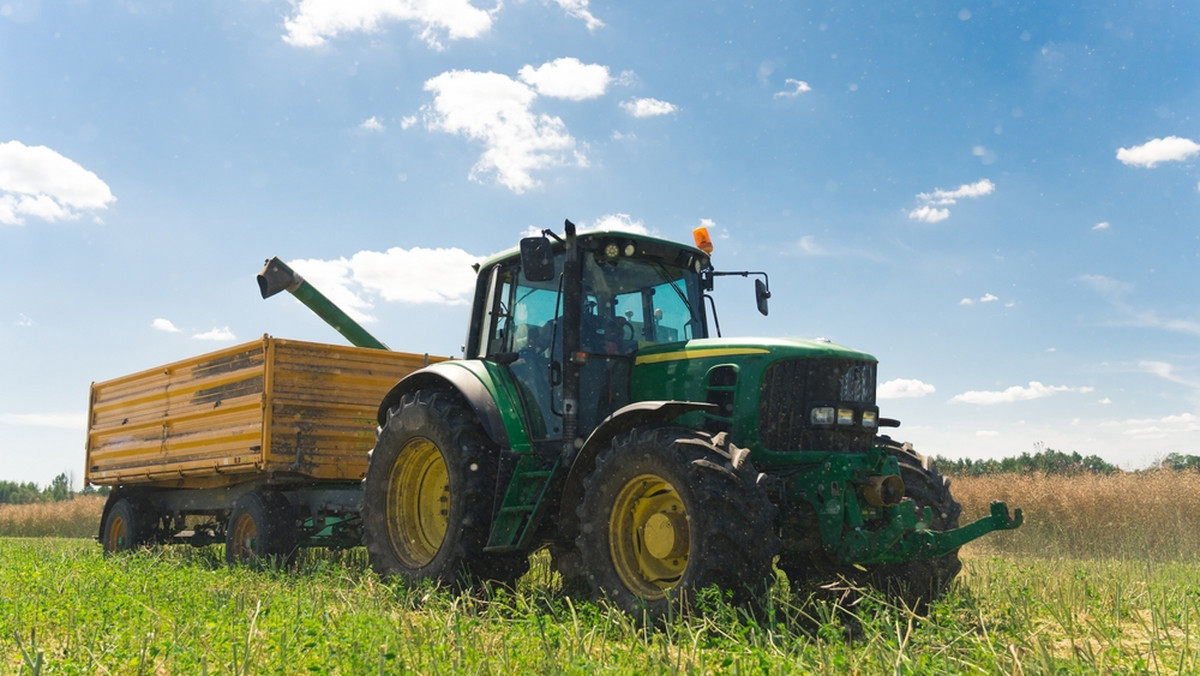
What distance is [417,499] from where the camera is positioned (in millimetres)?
7266

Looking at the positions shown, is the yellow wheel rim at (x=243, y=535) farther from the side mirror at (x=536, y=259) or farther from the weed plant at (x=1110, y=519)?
the weed plant at (x=1110, y=519)

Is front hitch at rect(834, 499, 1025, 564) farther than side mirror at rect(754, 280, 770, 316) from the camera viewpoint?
No

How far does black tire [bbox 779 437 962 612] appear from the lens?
5.88 m

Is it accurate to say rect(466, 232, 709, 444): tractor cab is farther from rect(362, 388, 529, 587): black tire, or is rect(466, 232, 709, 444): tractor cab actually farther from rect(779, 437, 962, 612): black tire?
rect(779, 437, 962, 612): black tire

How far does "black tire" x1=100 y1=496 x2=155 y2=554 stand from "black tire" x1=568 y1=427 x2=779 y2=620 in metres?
8.04

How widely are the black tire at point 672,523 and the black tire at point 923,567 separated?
141cm

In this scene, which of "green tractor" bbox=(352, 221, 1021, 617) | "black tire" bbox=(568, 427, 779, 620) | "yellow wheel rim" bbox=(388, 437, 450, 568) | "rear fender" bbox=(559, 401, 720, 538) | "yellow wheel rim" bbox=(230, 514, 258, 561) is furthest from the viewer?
"yellow wheel rim" bbox=(230, 514, 258, 561)

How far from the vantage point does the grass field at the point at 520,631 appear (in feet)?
13.4

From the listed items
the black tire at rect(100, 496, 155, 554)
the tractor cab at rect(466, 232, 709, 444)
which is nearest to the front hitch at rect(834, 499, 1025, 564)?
the tractor cab at rect(466, 232, 709, 444)

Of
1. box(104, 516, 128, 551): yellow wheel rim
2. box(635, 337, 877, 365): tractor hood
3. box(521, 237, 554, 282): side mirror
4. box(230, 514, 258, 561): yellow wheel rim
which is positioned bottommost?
box(104, 516, 128, 551): yellow wheel rim

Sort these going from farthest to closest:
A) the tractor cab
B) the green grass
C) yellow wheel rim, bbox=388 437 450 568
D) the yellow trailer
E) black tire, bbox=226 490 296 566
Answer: the yellow trailer
black tire, bbox=226 490 296 566
yellow wheel rim, bbox=388 437 450 568
the tractor cab
the green grass

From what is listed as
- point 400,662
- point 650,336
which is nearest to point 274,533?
point 650,336

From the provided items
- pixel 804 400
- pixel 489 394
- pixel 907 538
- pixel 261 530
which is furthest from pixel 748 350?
pixel 261 530

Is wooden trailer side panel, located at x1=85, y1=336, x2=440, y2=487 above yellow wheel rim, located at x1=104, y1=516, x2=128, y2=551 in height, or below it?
above
